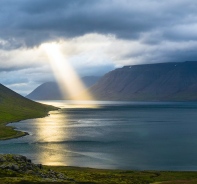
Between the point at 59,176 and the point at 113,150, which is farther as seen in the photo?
the point at 113,150

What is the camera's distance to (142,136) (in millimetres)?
190500

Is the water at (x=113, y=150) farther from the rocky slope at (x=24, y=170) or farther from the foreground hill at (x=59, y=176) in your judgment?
the rocky slope at (x=24, y=170)

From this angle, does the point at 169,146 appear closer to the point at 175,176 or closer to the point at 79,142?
the point at 79,142

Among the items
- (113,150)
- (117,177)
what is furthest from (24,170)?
(113,150)

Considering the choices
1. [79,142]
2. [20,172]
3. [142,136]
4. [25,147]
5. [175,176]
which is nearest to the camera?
[20,172]

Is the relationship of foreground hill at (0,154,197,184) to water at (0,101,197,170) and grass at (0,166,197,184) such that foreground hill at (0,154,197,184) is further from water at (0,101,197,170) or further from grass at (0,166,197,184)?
water at (0,101,197,170)

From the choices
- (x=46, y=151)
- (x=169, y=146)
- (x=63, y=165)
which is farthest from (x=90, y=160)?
(x=169, y=146)

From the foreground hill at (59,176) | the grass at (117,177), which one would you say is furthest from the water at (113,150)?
the foreground hill at (59,176)

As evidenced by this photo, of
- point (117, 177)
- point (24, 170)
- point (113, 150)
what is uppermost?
point (24, 170)

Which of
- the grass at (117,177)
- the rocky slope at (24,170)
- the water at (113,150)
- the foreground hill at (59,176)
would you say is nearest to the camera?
the grass at (117,177)

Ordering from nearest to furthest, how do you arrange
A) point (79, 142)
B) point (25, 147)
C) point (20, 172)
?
1. point (20, 172)
2. point (25, 147)
3. point (79, 142)

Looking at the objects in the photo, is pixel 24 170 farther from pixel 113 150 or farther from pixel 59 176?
pixel 113 150

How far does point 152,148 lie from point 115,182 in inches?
2756

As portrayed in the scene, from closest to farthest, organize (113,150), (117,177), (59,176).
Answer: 1. (59,176)
2. (117,177)
3. (113,150)
